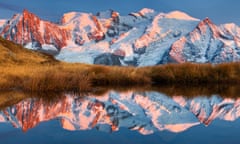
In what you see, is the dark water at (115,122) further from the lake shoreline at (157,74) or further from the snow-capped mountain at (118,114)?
the lake shoreline at (157,74)

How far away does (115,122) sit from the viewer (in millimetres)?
10391

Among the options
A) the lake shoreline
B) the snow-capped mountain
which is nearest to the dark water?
the snow-capped mountain

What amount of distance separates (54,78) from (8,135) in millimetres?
11612

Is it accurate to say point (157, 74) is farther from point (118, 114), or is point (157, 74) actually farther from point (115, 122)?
point (115, 122)

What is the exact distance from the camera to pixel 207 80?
94.8ft

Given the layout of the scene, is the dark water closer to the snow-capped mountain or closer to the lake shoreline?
the snow-capped mountain

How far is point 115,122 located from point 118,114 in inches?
62.5

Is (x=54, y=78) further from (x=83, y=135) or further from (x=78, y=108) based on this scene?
(x=83, y=135)

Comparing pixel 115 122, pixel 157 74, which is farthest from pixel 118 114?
pixel 157 74

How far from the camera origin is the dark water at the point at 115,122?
26.9 feet

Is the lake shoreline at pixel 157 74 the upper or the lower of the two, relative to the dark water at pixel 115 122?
upper

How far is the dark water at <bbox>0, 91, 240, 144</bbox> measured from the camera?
8195 mm

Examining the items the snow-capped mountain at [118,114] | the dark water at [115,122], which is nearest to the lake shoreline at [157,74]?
the snow-capped mountain at [118,114]

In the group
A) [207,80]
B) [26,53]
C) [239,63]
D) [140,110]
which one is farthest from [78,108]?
[26,53]
